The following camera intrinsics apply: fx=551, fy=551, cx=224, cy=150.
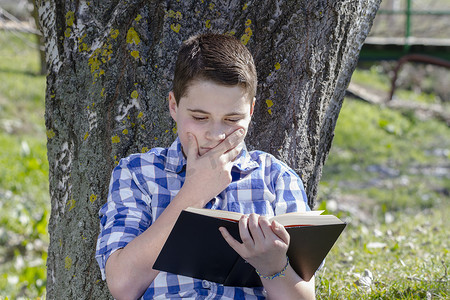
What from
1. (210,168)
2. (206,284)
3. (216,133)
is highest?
(216,133)

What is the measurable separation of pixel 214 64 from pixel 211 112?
16 cm

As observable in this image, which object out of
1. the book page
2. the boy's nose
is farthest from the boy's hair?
the book page

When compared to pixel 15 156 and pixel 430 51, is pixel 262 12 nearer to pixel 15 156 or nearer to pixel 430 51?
pixel 15 156

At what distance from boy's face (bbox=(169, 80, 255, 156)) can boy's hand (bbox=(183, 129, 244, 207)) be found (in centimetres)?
2

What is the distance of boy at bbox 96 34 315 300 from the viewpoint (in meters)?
1.72

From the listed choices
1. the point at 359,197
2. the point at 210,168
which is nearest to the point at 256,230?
the point at 210,168

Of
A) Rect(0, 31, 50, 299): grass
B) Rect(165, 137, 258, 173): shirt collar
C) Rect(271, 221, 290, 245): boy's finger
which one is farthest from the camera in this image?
Rect(0, 31, 50, 299): grass

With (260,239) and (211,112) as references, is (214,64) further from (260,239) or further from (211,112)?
(260,239)

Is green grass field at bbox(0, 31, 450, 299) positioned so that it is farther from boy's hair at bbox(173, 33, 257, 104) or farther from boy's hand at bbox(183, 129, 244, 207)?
boy's hair at bbox(173, 33, 257, 104)

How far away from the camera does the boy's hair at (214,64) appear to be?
5.95 ft

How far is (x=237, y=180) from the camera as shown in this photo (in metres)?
1.95

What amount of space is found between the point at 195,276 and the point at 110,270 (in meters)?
0.27

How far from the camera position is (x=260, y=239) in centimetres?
159

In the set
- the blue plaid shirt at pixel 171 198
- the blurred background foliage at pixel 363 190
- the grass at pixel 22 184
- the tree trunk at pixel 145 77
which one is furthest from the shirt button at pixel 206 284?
the grass at pixel 22 184
